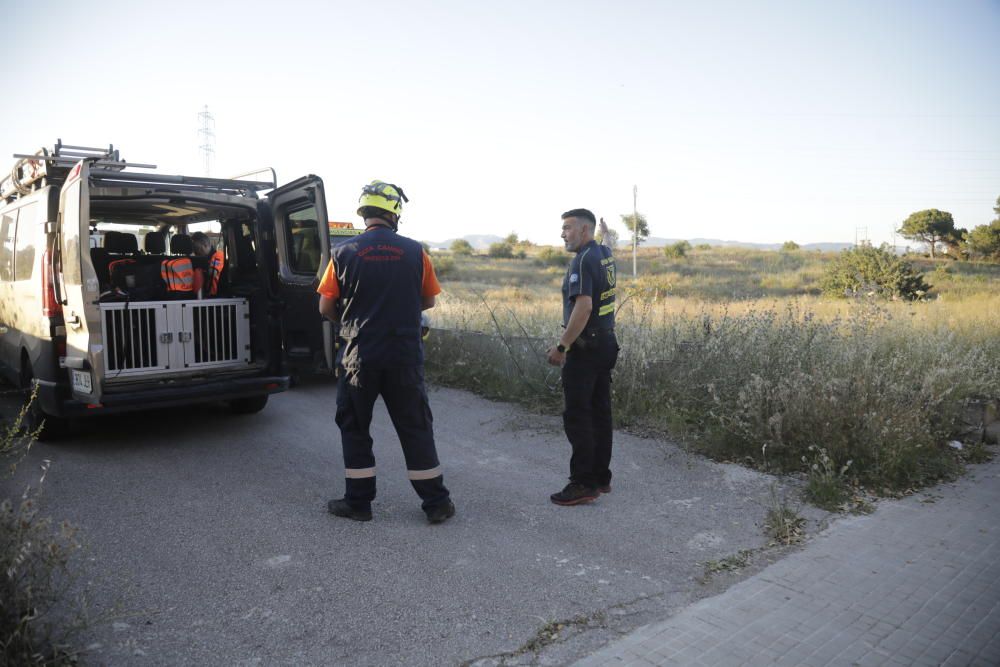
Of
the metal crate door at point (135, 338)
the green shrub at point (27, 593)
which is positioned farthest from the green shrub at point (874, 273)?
the green shrub at point (27, 593)

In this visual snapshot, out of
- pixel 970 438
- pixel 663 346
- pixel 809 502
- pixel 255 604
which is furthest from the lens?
pixel 663 346

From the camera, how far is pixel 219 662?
279 centimetres

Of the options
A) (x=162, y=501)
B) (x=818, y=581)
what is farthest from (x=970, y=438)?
(x=162, y=501)

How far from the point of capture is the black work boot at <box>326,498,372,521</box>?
429 centimetres

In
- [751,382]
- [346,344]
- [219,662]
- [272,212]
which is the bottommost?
[219,662]

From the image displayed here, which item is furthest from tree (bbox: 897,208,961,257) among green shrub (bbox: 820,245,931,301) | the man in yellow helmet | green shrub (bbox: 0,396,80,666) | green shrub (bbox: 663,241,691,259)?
green shrub (bbox: 0,396,80,666)

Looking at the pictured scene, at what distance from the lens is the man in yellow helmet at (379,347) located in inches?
165

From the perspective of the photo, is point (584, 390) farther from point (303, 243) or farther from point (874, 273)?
point (874, 273)

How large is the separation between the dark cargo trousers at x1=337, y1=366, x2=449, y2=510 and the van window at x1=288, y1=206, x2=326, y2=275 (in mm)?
3216

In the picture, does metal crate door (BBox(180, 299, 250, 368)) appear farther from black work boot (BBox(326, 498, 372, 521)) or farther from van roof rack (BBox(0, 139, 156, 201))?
black work boot (BBox(326, 498, 372, 521))

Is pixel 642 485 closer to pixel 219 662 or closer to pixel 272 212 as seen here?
pixel 219 662

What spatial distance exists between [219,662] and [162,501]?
2167mm

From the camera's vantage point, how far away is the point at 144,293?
21.6 ft

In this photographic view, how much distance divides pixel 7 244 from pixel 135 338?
1871mm
